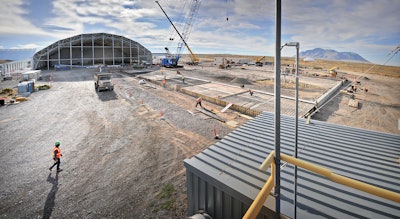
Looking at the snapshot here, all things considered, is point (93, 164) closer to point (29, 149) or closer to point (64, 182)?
point (64, 182)

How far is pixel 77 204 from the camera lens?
947 cm

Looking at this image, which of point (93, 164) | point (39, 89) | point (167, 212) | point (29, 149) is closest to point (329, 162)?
point (167, 212)

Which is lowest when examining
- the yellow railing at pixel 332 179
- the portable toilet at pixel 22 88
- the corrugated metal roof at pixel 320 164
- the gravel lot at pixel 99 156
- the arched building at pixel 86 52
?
the gravel lot at pixel 99 156

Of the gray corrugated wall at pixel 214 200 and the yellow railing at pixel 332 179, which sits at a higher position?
the yellow railing at pixel 332 179

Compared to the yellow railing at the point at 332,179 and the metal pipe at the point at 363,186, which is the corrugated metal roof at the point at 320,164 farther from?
the metal pipe at the point at 363,186

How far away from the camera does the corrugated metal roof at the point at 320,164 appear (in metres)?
4.87

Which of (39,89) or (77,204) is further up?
(39,89)

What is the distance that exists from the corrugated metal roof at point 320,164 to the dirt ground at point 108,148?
398 cm

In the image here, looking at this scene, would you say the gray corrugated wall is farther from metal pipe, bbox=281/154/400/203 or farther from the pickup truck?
the pickup truck

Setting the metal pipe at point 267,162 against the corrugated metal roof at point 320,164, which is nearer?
the metal pipe at point 267,162

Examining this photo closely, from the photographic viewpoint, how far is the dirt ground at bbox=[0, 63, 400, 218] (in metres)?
9.53

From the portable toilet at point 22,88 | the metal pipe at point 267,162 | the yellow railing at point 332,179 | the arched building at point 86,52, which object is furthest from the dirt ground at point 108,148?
the arched building at point 86,52

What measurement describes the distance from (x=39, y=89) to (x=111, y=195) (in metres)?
32.9

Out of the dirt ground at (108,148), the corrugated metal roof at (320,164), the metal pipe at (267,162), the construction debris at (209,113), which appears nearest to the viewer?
the metal pipe at (267,162)
